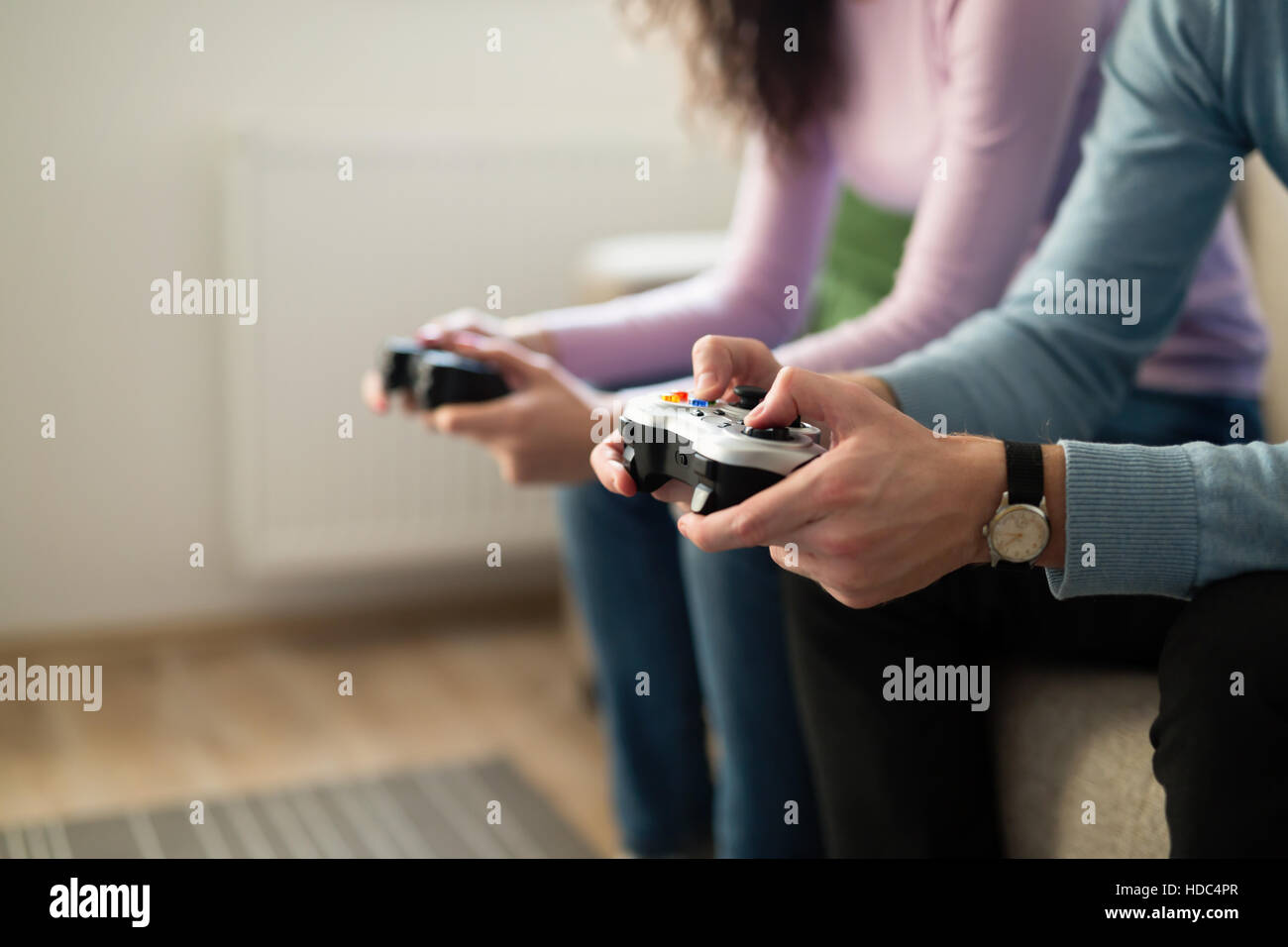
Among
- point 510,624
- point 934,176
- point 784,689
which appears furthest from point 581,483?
point 510,624

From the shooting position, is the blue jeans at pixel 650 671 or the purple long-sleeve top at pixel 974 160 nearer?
the purple long-sleeve top at pixel 974 160

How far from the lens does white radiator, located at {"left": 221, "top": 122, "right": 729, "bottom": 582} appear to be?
5.10 ft

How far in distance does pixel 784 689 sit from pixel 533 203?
0.94 metres

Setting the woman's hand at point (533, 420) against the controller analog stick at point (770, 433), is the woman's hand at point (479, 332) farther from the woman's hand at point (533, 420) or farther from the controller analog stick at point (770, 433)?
the controller analog stick at point (770, 433)

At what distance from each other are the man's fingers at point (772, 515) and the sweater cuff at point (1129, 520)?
0.12 m

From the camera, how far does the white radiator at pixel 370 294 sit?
61.2 inches

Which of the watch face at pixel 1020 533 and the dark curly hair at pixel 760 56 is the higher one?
the dark curly hair at pixel 760 56

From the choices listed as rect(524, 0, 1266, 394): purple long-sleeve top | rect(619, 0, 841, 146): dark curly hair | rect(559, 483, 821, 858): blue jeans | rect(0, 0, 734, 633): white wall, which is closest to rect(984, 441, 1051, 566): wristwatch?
rect(524, 0, 1266, 394): purple long-sleeve top

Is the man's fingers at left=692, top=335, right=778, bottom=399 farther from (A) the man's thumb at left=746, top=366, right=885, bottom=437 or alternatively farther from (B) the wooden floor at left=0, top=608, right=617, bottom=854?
(B) the wooden floor at left=0, top=608, right=617, bottom=854

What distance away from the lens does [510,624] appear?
181cm

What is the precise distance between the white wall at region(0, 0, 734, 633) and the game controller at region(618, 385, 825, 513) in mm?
1038

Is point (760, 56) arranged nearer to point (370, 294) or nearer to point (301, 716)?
point (370, 294)

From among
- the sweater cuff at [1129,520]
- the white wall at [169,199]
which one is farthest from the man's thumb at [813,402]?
the white wall at [169,199]

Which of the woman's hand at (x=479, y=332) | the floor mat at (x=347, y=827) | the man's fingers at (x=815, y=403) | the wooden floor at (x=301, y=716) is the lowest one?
the floor mat at (x=347, y=827)
